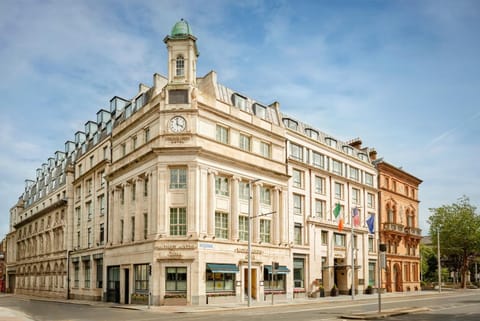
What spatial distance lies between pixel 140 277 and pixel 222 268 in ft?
24.6

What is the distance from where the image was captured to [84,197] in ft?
211

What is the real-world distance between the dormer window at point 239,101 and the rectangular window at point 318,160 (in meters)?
12.7

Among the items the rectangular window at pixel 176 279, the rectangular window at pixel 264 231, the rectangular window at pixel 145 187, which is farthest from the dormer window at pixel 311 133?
the rectangular window at pixel 176 279

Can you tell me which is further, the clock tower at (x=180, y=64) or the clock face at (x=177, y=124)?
the clock tower at (x=180, y=64)

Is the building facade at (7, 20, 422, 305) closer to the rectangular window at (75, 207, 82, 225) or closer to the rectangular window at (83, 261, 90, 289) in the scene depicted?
the rectangular window at (83, 261, 90, 289)

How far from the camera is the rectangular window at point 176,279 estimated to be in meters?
42.7

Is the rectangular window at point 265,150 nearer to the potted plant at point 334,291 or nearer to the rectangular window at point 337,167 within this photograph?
the rectangular window at point 337,167

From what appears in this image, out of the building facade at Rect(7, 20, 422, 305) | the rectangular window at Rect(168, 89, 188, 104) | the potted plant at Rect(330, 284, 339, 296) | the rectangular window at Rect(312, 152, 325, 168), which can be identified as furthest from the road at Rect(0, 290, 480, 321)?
the rectangular window at Rect(312, 152, 325, 168)

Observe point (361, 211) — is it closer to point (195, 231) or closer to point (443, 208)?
point (443, 208)

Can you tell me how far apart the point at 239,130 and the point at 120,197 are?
14.0m

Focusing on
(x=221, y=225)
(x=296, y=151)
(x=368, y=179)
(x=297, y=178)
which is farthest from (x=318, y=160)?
(x=221, y=225)

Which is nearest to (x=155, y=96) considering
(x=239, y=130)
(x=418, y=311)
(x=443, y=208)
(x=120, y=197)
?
(x=239, y=130)

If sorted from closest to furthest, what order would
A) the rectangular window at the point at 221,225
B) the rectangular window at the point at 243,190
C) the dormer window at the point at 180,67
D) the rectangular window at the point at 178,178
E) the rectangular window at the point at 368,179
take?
the rectangular window at the point at 178,178
the rectangular window at the point at 221,225
the dormer window at the point at 180,67
the rectangular window at the point at 243,190
the rectangular window at the point at 368,179

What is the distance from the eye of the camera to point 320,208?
205 feet
